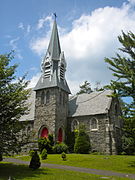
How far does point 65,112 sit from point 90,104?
3876 mm

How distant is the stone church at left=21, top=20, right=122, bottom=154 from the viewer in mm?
25047

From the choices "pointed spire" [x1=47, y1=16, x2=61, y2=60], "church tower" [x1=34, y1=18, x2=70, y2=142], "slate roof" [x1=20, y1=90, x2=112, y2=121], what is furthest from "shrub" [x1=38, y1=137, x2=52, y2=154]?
"pointed spire" [x1=47, y1=16, x2=61, y2=60]

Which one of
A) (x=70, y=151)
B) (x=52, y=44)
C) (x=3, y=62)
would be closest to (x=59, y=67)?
(x=52, y=44)

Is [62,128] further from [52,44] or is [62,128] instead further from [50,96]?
[52,44]

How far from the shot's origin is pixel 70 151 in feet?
85.8

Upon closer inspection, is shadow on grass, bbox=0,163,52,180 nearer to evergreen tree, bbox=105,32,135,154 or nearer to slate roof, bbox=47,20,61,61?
evergreen tree, bbox=105,32,135,154

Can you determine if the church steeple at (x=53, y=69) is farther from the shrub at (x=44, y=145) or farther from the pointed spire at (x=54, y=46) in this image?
the shrub at (x=44, y=145)

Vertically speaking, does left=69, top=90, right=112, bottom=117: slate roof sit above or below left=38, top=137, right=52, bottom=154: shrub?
above

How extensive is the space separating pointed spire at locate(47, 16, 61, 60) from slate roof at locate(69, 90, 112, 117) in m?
7.68

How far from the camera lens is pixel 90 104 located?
28.6 meters

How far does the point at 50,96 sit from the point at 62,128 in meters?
4.84

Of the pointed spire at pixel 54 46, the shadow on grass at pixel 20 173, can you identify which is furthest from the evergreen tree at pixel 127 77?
the pointed spire at pixel 54 46

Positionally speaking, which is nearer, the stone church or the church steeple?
the stone church

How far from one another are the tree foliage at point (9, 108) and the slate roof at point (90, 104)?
14.7 metres
